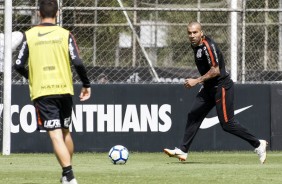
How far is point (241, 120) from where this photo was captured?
17.1m

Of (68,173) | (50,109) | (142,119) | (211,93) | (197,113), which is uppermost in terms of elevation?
(50,109)

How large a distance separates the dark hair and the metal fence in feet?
22.6

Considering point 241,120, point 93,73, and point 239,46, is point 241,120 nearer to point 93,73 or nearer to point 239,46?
point 239,46

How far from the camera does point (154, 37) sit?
19.8 meters

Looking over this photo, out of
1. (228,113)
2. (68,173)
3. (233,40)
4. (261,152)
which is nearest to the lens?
(68,173)

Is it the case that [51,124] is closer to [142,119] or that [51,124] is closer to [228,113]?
[228,113]

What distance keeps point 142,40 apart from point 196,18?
2.03 m

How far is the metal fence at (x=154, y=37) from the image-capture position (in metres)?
17.6

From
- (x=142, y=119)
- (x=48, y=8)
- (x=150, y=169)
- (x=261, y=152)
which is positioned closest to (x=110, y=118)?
(x=142, y=119)

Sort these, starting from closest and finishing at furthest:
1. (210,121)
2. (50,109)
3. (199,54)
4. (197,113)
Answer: (50,109), (199,54), (197,113), (210,121)

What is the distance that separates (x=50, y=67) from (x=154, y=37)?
1019cm

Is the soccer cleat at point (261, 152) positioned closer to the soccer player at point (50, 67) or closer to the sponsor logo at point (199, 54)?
the sponsor logo at point (199, 54)

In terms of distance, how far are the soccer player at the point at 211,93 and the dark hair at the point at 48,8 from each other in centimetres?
403

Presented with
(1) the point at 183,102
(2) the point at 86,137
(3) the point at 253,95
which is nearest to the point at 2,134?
(2) the point at 86,137
